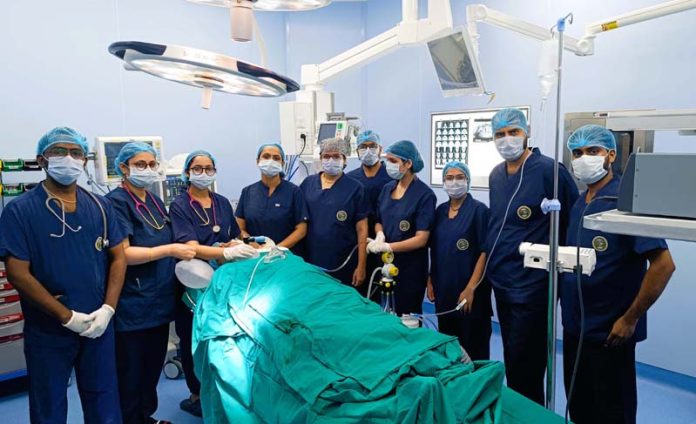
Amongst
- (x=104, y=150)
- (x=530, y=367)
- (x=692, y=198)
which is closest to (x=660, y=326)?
(x=530, y=367)

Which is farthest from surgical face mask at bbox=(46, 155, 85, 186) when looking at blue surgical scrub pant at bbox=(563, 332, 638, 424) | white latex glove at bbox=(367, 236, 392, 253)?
blue surgical scrub pant at bbox=(563, 332, 638, 424)

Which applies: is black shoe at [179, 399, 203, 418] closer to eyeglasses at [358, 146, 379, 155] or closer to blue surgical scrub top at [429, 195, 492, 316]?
blue surgical scrub top at [429, 195, 492, 316]

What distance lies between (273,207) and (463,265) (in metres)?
1.02

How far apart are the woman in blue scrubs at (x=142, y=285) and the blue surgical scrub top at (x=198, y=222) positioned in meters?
0.05

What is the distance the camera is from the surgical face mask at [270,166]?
8.67 ft

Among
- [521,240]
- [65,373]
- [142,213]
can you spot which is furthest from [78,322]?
[521,240]

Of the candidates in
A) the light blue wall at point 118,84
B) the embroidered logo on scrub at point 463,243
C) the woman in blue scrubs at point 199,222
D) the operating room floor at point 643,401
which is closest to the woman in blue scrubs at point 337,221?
the woman in blue scrubs at point 199,222

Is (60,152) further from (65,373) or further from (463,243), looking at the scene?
(463,243)

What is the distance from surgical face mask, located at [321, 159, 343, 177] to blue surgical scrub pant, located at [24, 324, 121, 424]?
133 cm

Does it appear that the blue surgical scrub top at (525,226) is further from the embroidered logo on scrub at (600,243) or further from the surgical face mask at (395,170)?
the surgical face mask at (395,170)

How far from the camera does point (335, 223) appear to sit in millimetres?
2709

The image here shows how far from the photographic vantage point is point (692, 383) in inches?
113

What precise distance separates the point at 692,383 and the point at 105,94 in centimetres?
403

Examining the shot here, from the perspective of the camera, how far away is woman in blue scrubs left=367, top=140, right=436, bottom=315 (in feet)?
8.25
